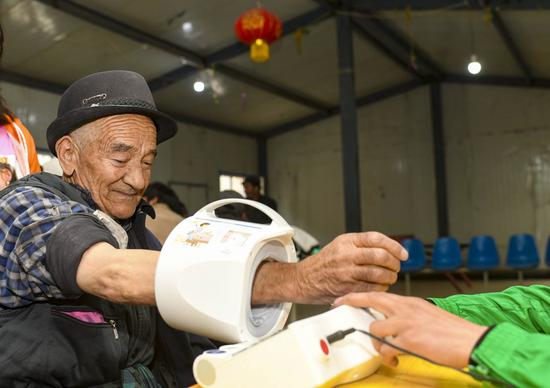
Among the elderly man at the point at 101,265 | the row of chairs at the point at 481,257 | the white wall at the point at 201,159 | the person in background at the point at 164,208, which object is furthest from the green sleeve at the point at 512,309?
the white wall at the point at 201,159

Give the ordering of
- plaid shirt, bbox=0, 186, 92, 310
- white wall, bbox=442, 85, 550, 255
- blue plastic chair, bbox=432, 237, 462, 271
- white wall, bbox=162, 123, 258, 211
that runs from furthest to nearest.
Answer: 1. white wall, bbox=162, 123, 258, 211
2. white wall, bbox=442, 85, 550, 255
3. blue plastic chair, bbox=432, 237, 462, 271
4. plaid shirt, bbox=0, 186, 92, 310

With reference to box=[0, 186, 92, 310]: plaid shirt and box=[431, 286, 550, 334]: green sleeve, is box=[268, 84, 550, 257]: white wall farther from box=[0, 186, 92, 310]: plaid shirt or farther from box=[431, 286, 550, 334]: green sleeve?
box=[0, 186, 92, 310]: plaid shirt

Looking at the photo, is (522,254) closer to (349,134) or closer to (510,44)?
(349,134)

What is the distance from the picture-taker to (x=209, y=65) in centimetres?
960

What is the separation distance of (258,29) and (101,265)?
4.68 metres

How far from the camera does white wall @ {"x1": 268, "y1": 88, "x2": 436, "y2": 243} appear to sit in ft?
43.2

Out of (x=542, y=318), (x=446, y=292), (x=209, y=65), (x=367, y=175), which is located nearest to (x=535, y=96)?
(x=367, y=175)

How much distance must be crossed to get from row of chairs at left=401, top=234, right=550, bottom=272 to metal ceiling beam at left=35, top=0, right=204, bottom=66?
4849 mm

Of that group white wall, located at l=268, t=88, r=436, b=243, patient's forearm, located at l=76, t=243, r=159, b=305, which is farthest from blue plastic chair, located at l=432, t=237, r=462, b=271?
patient's forearm, located at l=76, t=243, r=159, b=305

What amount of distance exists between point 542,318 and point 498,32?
848 centimetres

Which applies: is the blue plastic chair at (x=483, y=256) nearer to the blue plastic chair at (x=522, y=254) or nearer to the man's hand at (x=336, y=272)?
the blue plastic chair at (x=522, y=254)

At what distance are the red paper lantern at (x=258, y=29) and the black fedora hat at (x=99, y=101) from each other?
13.4 feet

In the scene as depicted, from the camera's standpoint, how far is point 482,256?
841cm

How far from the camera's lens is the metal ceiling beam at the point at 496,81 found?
11359 mm
